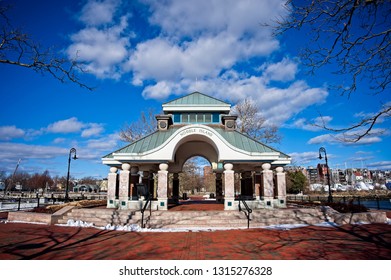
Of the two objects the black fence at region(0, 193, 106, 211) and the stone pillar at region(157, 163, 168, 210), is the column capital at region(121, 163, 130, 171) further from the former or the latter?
the black fence at region(0, 193, 106, 211)

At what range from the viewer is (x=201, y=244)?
9.23m

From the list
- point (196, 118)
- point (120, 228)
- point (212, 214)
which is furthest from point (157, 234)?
point (196, 118)

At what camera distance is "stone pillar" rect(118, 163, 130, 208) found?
16.8 m

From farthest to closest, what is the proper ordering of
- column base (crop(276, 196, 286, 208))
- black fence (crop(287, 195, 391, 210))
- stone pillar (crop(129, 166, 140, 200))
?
black fence (crop(287, 195, 391, 210)) < stone pillar (crop(129, 166, 140, 200)) < column base (crop(276, 196, 286, 208))

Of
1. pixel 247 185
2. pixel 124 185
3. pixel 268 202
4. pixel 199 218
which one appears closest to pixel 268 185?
pixel 268 202

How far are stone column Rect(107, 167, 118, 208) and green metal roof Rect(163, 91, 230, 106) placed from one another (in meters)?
7.03

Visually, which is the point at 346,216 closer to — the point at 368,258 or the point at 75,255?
the point at 368,258

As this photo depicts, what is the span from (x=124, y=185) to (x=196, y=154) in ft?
24.8

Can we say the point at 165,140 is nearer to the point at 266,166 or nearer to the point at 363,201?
the point at 266,166

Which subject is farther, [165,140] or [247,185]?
[247,185]

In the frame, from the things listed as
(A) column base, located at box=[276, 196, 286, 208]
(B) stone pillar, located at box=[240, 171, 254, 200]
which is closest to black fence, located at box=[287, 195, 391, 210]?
(A) column base, located at box=[276, 196, 286, 208]

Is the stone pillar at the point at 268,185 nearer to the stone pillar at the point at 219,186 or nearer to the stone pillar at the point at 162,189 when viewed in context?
the stone pillar at the point at 162,189

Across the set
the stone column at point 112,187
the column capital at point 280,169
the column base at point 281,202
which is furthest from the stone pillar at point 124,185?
the column capital at point 280,169

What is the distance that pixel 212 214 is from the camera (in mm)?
13977
